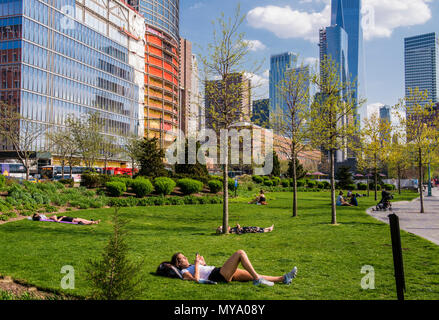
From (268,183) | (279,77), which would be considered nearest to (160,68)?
(268,183)

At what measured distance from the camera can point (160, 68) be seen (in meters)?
92.4

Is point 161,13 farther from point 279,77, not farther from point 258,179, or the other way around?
point 279,77

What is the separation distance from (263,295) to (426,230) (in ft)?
30.5

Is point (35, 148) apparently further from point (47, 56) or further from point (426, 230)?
point (426, 230)

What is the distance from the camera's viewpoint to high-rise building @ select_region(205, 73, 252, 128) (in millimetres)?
11781

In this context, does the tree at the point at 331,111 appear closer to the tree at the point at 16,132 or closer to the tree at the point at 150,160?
the tree at the point at 150,160

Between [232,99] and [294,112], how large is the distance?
532 cm

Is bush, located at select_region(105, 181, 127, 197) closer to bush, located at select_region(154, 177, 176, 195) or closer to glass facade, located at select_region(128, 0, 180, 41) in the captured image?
bush, located at select_region(154, 177, 176, 195)

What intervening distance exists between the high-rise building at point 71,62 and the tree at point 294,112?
99.2 feet

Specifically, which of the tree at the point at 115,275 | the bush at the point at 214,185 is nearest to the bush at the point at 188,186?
the bush at the point at 214,185

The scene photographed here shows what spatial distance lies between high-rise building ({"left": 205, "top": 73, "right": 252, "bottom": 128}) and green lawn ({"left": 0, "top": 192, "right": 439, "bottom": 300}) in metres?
4.09

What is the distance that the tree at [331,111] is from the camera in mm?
13836

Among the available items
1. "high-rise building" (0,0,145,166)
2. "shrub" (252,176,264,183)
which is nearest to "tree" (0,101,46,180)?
"high-rise building" (0,0,145,166)

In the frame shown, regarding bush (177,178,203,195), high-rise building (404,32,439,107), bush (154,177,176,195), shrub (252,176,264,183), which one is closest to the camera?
bush (154,177,176,195)
